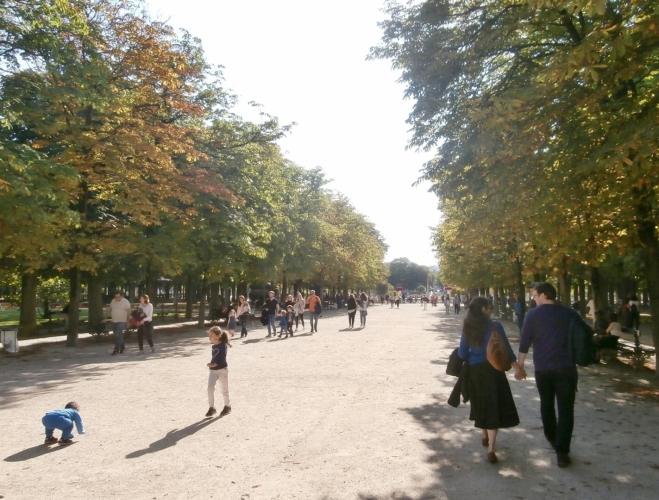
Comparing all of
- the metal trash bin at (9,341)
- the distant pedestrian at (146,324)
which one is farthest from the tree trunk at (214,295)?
the metal trash bin at (9,341)

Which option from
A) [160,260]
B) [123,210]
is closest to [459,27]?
[123,210]

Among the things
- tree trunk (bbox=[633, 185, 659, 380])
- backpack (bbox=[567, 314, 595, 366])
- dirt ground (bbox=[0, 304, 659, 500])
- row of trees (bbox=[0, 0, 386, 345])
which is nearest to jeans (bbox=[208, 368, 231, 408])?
dirt ground (bbox=[0, 304, 659, 500])

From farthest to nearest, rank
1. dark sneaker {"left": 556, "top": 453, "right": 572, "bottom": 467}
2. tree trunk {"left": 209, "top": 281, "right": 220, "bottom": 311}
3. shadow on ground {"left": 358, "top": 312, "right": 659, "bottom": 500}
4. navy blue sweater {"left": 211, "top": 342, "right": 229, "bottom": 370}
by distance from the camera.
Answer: tree trunk {"left": 209, "top": 281, "right": 220, "bottom": 311} < navy blue sweater {"left": 211, "top": 342, "right": 229, "bottom": 370} < dark sneaker {"left": 556, "top": 453, "right": 572, "bottom": 467} < shadow on ground {"left": 358, "top": 312, "right": 659, "bottom": 500}

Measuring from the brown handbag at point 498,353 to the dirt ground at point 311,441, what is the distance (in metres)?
0.99

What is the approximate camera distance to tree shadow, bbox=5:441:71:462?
22.6 ft

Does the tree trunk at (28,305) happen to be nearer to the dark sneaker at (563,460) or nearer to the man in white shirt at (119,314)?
the man in white shirt at (119,314)

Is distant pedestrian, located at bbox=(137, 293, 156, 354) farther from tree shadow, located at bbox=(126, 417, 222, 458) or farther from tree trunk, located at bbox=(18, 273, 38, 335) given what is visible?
tree trunk, located at bbox=(18, 273, 38, 335)

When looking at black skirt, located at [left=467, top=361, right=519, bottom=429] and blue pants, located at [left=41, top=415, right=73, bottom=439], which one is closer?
black skirt, located at [left=467, top=361, right=519, bottom=429]

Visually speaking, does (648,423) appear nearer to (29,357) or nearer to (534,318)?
(534,318)

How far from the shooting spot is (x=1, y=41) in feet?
49.8

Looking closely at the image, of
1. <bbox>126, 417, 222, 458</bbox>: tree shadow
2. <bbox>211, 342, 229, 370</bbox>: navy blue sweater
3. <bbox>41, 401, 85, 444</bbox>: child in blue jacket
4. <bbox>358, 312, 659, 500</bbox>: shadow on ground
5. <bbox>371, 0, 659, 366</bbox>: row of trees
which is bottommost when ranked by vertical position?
<bbox>358, 312, 659, 500</bbox>: shadow on ground

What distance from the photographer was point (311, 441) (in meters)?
7.41

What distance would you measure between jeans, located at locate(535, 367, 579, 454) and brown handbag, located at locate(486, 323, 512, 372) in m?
0.46

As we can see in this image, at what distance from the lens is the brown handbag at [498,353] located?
6.49 m
